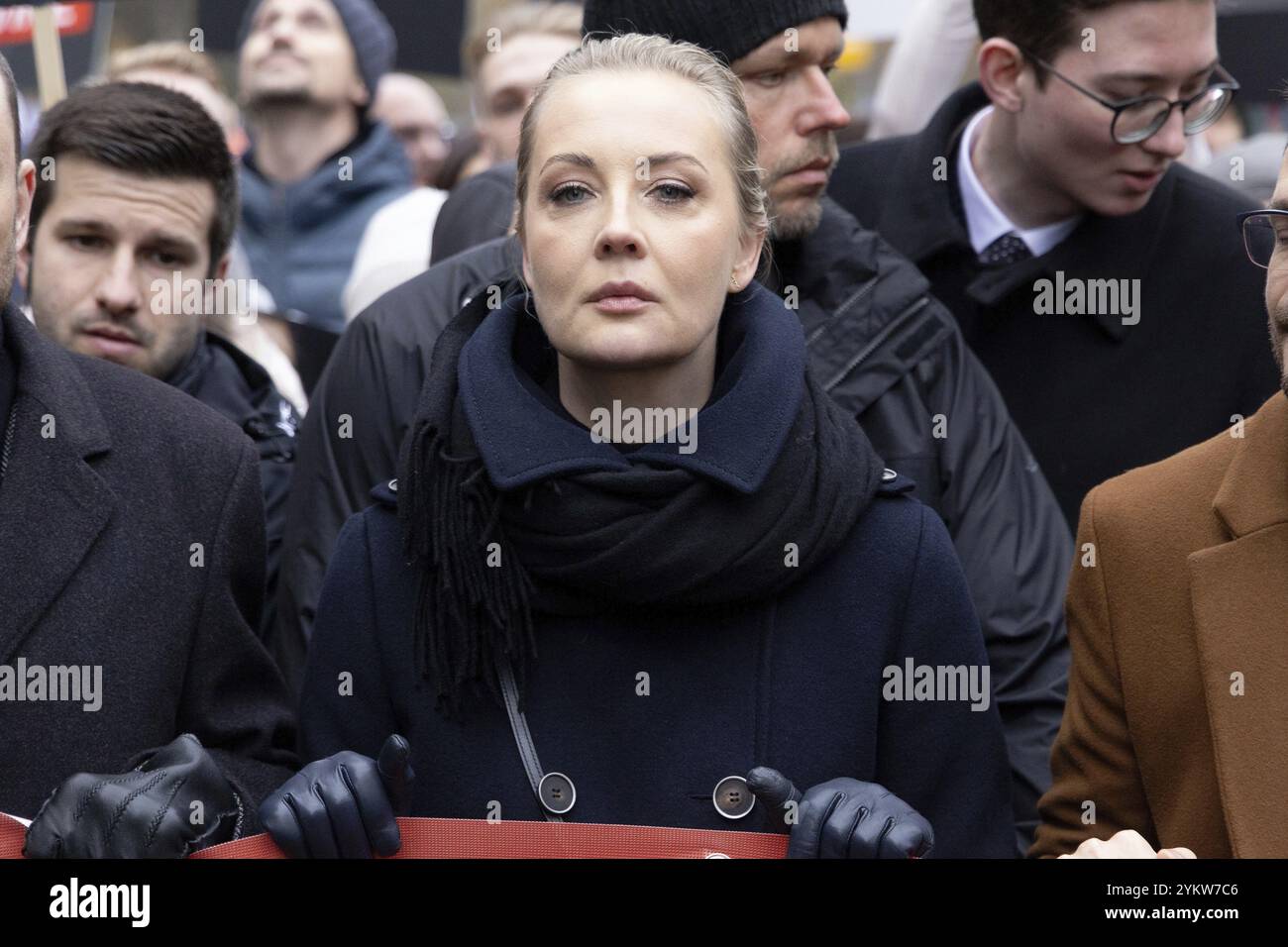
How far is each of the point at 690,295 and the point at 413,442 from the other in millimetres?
494

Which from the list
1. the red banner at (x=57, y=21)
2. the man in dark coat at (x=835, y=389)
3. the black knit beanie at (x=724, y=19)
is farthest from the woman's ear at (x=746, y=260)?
the red banner at (x=57, y=21)

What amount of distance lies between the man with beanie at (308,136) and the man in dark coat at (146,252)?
2.14m

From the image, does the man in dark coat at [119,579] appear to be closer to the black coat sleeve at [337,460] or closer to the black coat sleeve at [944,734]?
the black coat sleeve at [337,460]

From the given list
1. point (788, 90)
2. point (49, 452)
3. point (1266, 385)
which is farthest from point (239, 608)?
point (1266, 385)

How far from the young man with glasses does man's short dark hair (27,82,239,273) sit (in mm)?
1522

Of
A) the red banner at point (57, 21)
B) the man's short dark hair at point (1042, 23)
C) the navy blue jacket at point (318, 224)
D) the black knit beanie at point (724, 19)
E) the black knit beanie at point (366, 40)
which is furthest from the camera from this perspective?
the red banner at point (57, 21)

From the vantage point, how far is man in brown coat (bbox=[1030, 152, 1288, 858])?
3000 mm

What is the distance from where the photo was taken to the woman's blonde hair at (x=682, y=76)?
10.7 ft

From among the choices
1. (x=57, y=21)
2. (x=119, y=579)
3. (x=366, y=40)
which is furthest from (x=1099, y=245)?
(x=57, y=21)

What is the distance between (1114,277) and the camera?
14.5 ft

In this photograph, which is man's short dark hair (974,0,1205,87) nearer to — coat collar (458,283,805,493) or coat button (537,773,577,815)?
coat collar (458,283,805,493)

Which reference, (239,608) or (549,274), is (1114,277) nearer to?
(549,274)

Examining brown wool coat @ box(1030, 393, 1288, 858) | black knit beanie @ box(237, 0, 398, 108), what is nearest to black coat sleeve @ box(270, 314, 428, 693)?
brown wool coat @ box(1030, 393, 1288, 858)

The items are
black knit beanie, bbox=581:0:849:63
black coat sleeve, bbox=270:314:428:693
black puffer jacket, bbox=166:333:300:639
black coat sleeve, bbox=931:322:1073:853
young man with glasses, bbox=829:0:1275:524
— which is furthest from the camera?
young man with glasses, bbox=829:0:1275:524
